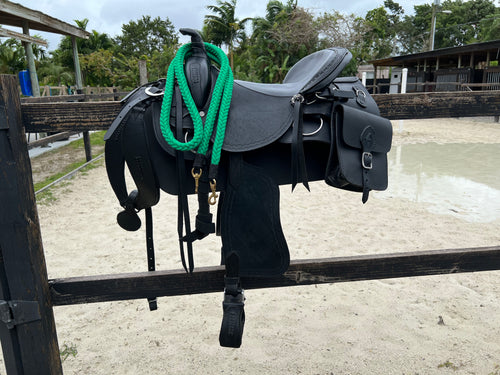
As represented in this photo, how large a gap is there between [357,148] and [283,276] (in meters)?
0.53

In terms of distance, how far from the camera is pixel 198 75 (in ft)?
3.68

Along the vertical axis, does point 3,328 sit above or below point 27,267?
below

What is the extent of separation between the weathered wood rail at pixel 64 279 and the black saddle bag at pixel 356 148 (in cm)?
22

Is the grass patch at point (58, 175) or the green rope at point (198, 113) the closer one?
the green rope at point (198, 113)

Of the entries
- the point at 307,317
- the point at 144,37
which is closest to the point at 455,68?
the point at 307,317

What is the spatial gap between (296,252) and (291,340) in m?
1.09

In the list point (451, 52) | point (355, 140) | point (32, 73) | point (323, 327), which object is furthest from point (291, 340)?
point (451, 52)

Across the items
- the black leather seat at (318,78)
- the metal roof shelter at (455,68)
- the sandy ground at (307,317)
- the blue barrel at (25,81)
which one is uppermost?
the metal roof shelter at (455,68)

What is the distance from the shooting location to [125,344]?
6.79 ft

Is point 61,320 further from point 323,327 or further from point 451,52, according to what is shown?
point 451,52

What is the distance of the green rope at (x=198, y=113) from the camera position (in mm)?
1067

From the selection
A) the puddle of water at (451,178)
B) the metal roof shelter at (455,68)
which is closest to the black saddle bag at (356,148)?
the puddle of water at (451,178)

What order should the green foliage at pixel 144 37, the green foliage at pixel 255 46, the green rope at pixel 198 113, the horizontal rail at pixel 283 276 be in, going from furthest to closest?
1. the green foliage at pixel 144 37
2. the green foliage at pixel 255 46
3. the horizontal rail at pixel 283 276
4. the green rope at pixel 198 113

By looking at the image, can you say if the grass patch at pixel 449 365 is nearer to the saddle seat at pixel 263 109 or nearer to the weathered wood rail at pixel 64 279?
the weathered wood rail at pixel 64 279
